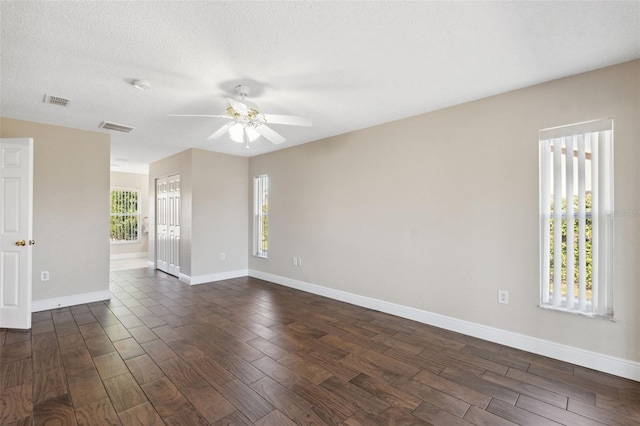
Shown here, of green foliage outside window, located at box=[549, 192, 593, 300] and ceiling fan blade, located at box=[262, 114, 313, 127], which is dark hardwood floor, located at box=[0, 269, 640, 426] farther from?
ceiling fan blade, located at box=[262, 114, 313, 127]

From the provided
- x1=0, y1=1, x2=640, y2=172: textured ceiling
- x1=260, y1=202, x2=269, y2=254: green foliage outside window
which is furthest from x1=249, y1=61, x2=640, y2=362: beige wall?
x1=260, y1=202, x2=269, y2=254: green foliage outside window

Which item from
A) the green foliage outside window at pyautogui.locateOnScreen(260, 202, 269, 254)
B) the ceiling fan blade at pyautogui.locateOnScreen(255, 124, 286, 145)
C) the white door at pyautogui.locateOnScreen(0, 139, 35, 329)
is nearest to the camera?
the ceiling fan blade at pyautogui.locateOnScreen(255, 124, 286, 145)

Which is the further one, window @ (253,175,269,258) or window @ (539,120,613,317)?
window @ (253,175,269,258)

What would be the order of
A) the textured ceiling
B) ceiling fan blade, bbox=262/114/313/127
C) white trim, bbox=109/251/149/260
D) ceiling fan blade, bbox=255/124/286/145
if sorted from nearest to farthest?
the textured ceiling
ceiling fan blade, bbox=262/114/313/127
ceiling fan blade, bbox=255/124/286/145
white trim, bbox=109/251/149/260

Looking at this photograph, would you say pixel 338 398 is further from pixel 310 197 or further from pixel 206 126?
pixel 206 126

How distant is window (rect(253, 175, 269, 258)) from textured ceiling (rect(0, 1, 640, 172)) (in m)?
2.65

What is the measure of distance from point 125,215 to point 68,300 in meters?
4.91

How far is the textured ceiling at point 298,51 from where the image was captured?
1.74m

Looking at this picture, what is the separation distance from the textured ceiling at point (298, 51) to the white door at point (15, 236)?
1.99ft

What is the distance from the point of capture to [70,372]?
7.67 ft

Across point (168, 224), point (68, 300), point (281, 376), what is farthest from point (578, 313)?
point (168, 224)

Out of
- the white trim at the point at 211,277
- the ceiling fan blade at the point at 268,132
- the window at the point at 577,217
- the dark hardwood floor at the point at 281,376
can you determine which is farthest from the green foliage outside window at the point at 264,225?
the window at the point at 577,217

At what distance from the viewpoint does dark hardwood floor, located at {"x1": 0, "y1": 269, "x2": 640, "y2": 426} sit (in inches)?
73.4

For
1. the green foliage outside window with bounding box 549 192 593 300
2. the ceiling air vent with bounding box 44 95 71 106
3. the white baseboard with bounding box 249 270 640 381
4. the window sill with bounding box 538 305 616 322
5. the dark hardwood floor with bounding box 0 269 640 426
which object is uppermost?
the ceiling air vent with bounding box 44 95 71 106
